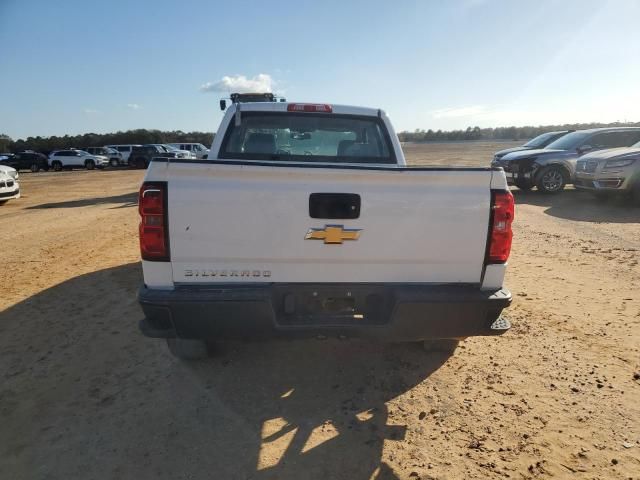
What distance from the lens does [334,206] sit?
2459mm

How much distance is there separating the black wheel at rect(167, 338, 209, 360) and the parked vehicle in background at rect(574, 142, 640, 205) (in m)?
10.2

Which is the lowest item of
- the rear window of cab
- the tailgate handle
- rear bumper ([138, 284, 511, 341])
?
rear bumper ([138, 284, 511, 341])

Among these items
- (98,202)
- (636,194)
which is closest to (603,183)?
(636,194)

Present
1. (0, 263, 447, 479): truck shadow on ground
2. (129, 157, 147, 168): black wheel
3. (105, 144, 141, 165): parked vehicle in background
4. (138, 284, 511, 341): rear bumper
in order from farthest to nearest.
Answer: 1. (105, 144, 141, 165): parked vehicle in background
2. (129, 157, 147, 168): black wheel
3. (138, 284, 511, 341): rear bumper
4. (0, 263, 447, 479): truck shadow on ground

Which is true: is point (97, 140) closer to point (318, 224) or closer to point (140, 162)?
point (140, 162)

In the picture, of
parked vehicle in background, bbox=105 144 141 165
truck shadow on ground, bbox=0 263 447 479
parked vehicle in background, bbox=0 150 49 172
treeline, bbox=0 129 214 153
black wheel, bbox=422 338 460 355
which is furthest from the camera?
treeline, bbox=0 129 214 153

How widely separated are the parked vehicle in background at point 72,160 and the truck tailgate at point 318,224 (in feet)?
127

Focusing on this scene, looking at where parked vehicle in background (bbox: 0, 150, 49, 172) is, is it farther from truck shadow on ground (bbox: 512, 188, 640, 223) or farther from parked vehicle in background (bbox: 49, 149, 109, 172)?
truck shadow on ground (bbox: 512, 188, 640, 223)

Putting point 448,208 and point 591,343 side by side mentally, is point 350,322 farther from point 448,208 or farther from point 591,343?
point 591,343

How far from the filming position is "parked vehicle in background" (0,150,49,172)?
3516 centimetres

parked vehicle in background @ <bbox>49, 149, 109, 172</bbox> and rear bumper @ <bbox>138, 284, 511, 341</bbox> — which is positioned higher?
rear bumper @ <bbox>138, 284, 511, 341</bbox>

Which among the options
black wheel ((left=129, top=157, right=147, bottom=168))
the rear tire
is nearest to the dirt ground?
the rear tire

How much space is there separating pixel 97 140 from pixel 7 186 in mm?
63411

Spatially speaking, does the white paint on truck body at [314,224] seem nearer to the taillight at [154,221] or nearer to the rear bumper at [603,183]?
the taillight at [154,221]
